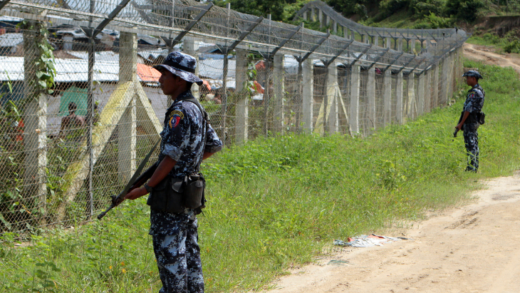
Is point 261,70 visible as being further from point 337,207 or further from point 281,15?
point 281,15

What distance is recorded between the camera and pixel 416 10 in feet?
143

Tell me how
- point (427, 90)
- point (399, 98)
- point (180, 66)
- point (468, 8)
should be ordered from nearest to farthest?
point (180, 66)
point (399, 98)
point (427, 90)
point (468, 8)

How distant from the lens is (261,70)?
32.4ft

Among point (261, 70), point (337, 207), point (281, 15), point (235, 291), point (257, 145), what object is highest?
point (281, 15)

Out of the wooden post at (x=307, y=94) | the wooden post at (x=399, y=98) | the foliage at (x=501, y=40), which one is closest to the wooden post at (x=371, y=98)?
the wooden post at (x=399, y=98)

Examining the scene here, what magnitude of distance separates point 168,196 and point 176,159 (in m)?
0.22

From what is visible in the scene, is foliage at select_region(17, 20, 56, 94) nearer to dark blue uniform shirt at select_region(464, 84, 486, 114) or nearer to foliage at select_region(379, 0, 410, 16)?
dark blue uniform shirt at select_region(464, 84, 486, 114)

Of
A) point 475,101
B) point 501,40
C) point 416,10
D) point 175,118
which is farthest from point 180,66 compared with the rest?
point 416,10

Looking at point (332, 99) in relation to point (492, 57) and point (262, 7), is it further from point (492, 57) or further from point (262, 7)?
point (492, 57)

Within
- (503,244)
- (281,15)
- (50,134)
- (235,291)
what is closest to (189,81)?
(235,291)

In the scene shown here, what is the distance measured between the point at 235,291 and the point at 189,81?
161 centimetres

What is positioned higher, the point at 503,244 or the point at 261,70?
the point at 261,70

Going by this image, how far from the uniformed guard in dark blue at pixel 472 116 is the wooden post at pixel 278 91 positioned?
310 centimetres

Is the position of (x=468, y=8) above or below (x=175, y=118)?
above
